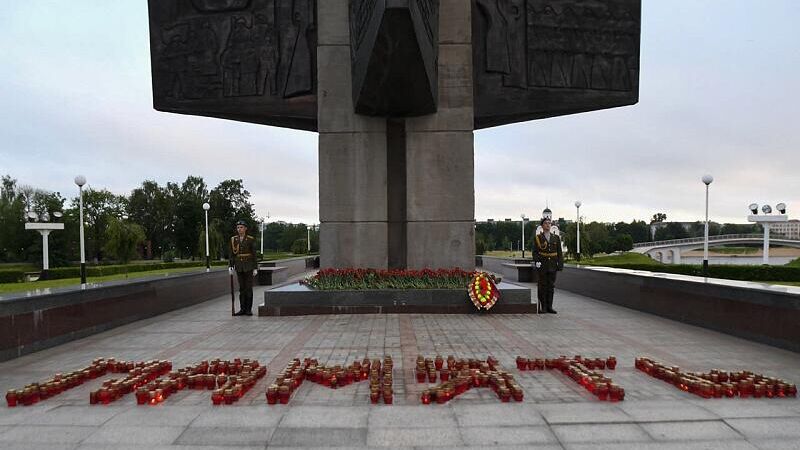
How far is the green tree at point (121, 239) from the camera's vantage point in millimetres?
47781

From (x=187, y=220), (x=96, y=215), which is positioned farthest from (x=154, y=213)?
(x=96, y=215)

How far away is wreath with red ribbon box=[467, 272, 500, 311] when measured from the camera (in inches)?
394

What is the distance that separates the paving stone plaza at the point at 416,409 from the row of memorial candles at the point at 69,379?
0.10m

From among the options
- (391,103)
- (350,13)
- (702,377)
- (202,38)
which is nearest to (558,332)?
(702,377)

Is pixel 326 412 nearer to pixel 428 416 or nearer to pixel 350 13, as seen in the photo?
pixel 428 416

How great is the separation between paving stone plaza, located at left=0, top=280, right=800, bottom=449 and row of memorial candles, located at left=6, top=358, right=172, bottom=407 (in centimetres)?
10

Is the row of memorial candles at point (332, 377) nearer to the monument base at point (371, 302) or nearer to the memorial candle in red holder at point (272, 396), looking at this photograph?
the memorial candle in red holder at point (272, 396)

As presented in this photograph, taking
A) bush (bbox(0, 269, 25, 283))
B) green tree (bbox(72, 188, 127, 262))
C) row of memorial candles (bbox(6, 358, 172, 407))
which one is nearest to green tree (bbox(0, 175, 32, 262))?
green tree (bbox(72, 188, 127, 262))

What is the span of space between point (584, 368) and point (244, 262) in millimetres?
7252

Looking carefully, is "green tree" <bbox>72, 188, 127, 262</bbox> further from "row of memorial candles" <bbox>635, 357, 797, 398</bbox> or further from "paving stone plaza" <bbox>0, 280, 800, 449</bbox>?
"row of memorial candles" <bbox>635, 357, 797, 398</bbox>

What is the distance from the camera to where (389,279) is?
1058cm

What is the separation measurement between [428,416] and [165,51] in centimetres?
1244

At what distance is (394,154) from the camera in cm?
1220

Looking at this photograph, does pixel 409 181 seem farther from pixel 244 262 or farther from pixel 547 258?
pixel 244 262
